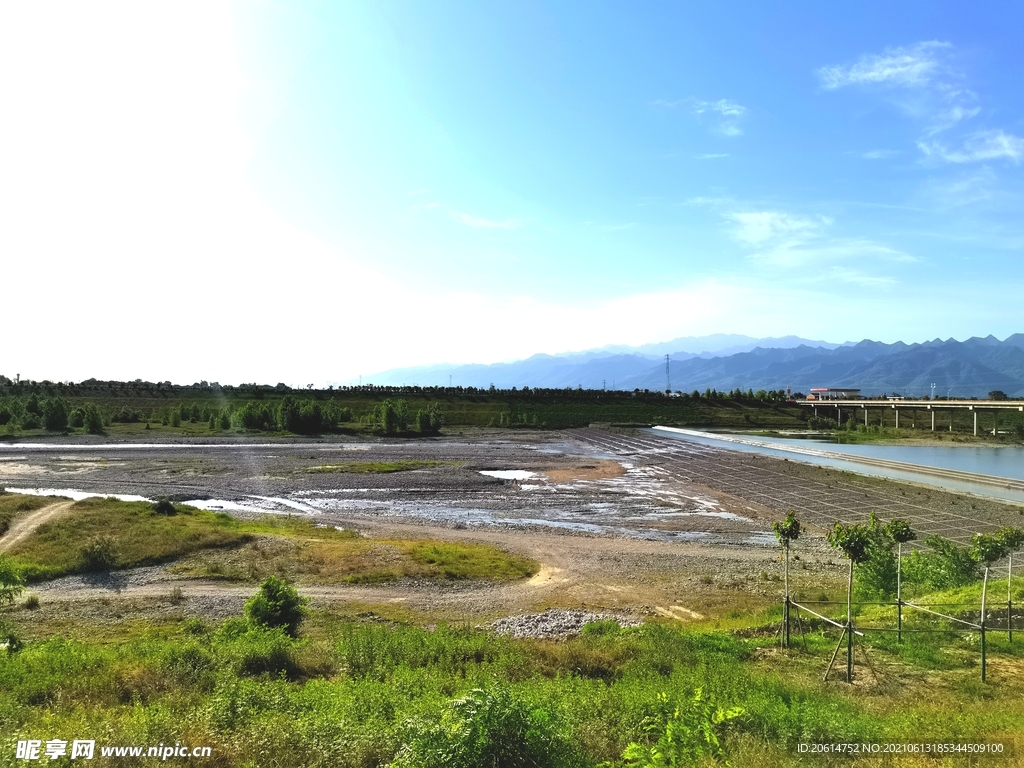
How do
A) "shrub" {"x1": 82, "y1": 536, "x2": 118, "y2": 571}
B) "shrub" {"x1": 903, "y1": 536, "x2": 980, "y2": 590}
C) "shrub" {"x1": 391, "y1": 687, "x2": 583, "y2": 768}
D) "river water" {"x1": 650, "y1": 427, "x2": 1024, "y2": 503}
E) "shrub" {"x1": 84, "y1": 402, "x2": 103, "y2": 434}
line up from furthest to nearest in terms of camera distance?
"shrub" {"x1": 84, "y1": 402, "x2": 103, "y2": 434} < "river water" {"x1": 650, "y1": 427, "x2": 1024, "y2": 503} < "shrub" {"x1": 82, "y1": 536, "x2": 118, "y2": 571} < "shrub" {"x1": 903, "y1": 536, "x2": 980, "y2": 590} < "shrub" {"x1": 391, "y1": 687, "x2": 583, "y2": 768}

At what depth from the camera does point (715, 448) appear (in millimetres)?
95500

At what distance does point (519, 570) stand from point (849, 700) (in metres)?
19.7

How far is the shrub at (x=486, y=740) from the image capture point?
7.71m

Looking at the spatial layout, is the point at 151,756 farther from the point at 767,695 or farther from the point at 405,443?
the point at 405,443

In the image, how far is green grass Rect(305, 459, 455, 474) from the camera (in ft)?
222

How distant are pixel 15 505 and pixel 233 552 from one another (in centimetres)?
2012

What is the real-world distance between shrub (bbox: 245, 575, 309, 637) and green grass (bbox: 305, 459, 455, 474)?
4692 cm

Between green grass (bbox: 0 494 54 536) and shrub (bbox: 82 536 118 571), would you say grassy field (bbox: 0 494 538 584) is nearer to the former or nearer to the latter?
shrub (bbox: 82 536 118 571)

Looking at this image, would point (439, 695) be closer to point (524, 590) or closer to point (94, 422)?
point (524, 590)

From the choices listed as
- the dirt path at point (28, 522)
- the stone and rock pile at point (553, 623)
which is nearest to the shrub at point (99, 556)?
the dirt path at point (28, 522)

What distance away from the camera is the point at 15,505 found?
3962 cm

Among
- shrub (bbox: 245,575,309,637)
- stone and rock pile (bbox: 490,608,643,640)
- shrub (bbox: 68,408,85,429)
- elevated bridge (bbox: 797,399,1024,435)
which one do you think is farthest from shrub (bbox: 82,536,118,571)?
elevated bridge (bbox: 797,399,1024,435)

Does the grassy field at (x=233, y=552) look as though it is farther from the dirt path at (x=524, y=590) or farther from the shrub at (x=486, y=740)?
the shrub at (x=486, y=740)

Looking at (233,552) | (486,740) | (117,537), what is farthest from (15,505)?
(486,740)
